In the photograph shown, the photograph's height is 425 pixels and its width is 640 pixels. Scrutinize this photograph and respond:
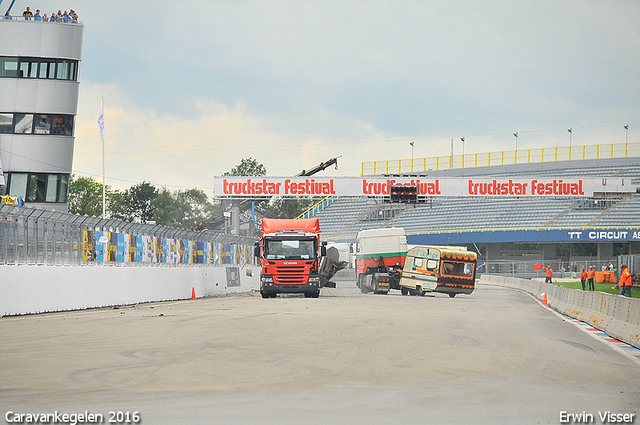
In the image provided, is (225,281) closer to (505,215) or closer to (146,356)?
(146,356)

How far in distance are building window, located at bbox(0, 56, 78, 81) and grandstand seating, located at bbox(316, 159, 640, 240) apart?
1308 inches

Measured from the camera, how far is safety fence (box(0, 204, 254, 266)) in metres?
21.4

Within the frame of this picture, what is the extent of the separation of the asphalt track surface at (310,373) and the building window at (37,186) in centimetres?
3531

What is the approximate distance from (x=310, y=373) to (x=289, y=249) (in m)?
24.3

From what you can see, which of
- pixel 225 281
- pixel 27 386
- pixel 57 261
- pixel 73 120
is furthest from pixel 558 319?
pixel 73 120

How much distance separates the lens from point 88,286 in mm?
25016

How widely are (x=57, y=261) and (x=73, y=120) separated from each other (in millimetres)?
31527

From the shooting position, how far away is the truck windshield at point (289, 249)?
34.4 meters

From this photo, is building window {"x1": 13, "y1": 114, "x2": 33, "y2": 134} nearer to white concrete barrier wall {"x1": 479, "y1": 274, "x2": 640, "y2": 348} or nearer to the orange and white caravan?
the orange and white caravan

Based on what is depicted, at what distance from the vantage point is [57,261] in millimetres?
23516

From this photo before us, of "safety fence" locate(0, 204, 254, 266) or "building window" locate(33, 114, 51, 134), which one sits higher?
"building window" locate(33, 114, 51, 134)

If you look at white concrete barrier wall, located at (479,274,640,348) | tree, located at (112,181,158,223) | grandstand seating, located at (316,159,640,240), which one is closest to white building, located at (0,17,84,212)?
white concrete barrier wall, located at (479,274,640,348)

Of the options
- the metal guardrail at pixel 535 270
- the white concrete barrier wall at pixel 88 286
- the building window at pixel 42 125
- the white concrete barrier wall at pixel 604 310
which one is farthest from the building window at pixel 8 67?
the metal guardrail at pixel 535 270

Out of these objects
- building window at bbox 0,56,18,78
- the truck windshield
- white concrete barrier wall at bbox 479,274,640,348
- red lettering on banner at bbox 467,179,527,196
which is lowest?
white concrete barrier wall at bbox 479,274,640,348
